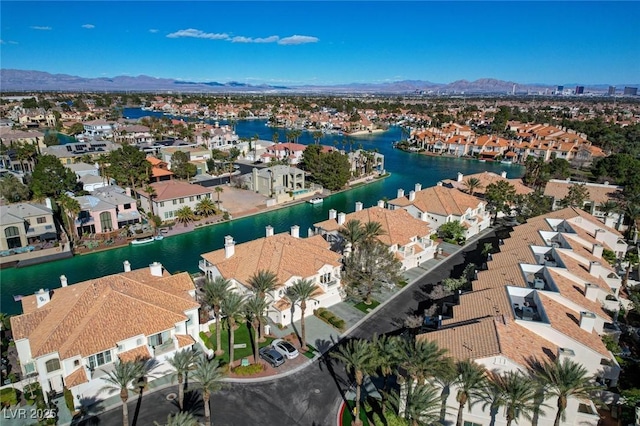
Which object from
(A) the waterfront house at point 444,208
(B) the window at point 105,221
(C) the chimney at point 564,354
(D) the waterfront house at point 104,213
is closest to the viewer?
(C) the chimney at point 564,354

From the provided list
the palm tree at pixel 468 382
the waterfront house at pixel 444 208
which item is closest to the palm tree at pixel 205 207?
the waterfront house at pixel 444 208

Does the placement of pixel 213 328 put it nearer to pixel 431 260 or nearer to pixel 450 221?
pixel 431 260

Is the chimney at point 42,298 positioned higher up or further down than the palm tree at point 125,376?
higher up

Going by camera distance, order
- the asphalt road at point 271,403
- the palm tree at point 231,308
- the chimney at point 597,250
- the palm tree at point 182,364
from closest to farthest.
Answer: the palm tree at point 182,364
the asphalt road at point 271,403
the palm tree at point 231,308
the chimney at point 597,250

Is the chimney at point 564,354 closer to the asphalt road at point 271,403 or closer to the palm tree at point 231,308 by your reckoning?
the asphalt road at point 271,403

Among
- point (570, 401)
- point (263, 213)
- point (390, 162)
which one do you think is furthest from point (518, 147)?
point (570, 401)

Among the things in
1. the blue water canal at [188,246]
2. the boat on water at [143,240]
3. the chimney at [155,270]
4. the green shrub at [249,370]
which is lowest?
the blue water canal at [188,246]

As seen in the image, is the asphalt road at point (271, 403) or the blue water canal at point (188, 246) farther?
the blue water canal at point (188, 246)
